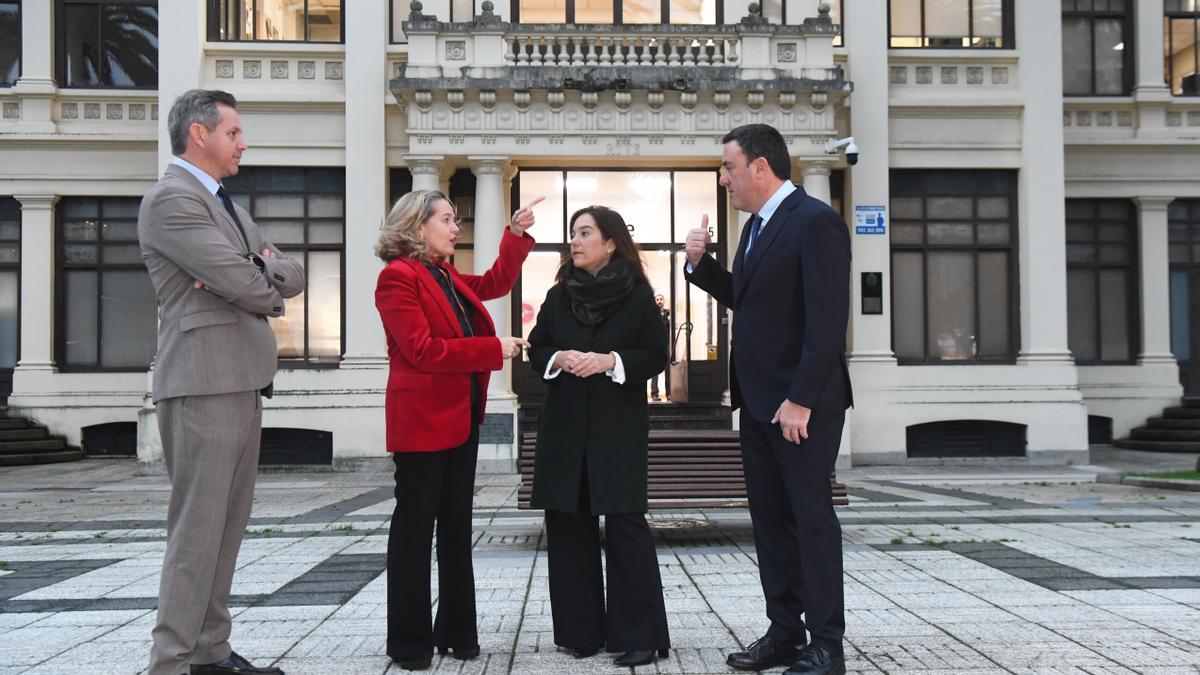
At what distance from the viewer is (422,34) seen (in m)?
16.2

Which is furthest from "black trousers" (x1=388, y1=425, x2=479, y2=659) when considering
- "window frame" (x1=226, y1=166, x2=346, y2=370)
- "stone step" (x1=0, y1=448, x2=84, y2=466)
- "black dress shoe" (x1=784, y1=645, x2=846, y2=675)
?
"stone step" (x1=0, y1=448, x2=84, y2=466)

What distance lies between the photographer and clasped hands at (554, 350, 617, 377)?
15.5 feet

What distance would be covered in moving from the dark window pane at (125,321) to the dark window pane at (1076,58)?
17030 millimetres

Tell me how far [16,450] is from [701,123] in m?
12.3

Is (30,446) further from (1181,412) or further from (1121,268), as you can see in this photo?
(1181,412)

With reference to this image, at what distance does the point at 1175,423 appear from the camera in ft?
61.5

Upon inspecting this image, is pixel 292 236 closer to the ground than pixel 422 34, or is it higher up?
closer to the ground

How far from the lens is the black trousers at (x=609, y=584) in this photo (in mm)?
4734

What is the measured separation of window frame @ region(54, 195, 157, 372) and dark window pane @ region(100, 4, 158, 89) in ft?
6.90

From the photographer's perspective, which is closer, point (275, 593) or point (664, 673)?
point (664, 673)

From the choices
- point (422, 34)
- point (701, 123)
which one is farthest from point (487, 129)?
point (701, 123)

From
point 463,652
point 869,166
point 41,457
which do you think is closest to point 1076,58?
point 869,166

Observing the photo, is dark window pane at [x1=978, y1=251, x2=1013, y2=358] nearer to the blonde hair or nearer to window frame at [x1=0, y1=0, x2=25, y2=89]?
the blonde hair

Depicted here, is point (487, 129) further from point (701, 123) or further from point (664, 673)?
point (664, 673)
